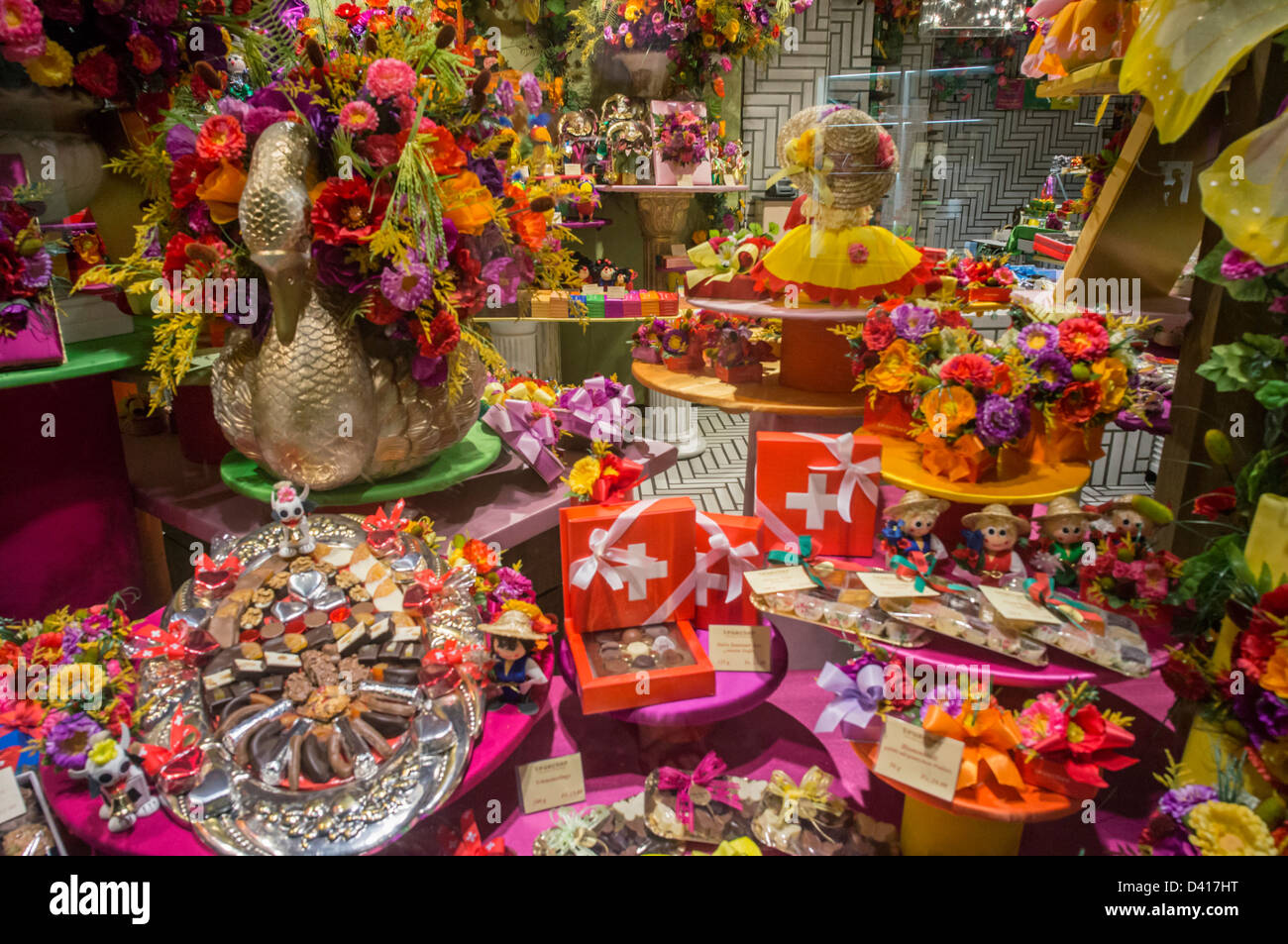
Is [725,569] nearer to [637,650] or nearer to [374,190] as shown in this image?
[637,650]

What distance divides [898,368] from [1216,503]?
65 cm

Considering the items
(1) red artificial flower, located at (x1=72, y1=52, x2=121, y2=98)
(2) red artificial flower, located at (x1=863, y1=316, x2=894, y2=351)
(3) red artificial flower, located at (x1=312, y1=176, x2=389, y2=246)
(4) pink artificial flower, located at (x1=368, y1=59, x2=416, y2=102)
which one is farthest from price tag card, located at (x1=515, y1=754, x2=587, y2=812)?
(1) red artificial flower, located at (x1=72, y1=52, x2=121, y2=98)

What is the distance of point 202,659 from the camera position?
53.1 inches

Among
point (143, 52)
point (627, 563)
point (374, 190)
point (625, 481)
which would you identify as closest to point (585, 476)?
point (625, 481)

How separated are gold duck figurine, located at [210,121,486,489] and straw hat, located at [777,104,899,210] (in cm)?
93

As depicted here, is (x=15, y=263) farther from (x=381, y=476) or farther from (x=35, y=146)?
(x=381, y=476)

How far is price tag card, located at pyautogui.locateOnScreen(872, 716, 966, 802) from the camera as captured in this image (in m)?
1.17

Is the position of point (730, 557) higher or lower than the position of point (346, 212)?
lower

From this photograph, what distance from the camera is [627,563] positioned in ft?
4.90

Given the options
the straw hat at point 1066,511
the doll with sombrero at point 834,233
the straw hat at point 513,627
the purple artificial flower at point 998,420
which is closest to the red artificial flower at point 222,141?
the straw hat at point 513,627

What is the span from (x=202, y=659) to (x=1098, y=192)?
2087 mm

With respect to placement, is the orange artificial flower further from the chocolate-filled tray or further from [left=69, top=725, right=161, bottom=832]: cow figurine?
[left=69, top=725, right=161, bottom=832]: cow figurine

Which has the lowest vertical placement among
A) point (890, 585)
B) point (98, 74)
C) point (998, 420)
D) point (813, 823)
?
point (813, 823)
